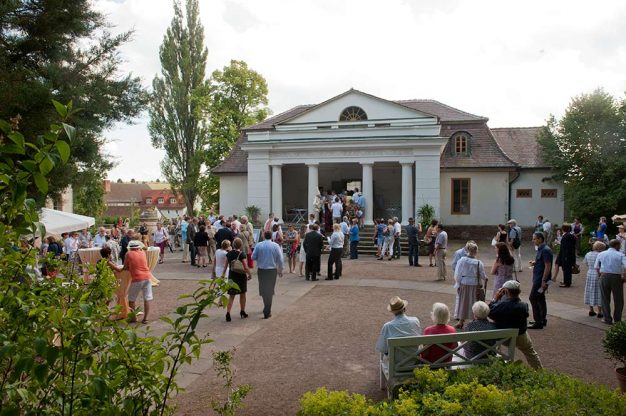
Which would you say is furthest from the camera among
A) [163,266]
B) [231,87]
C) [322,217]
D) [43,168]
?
[231,87]

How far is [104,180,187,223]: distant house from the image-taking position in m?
75.1

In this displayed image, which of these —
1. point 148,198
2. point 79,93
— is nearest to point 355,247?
point 79,93

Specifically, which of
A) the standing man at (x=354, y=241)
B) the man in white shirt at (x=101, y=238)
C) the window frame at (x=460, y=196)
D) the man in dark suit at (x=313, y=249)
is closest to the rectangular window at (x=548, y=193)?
the window frame at (x=460, y=196)

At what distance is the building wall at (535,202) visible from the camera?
1045 inches

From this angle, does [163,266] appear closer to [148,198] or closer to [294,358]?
[294,358]

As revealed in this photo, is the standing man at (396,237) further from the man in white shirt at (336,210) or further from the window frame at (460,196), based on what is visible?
the window frame at (460,196)

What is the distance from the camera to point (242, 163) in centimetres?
2927

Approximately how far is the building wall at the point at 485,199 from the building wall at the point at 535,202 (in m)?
1.06

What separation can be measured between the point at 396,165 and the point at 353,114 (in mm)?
4594

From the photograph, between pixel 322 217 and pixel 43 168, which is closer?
pixel 43 168

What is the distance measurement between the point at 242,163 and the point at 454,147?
1290 cm

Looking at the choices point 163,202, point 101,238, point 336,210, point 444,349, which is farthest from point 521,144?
point 163,202

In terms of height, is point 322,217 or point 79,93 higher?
point 79,93

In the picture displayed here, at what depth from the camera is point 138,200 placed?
268ft
